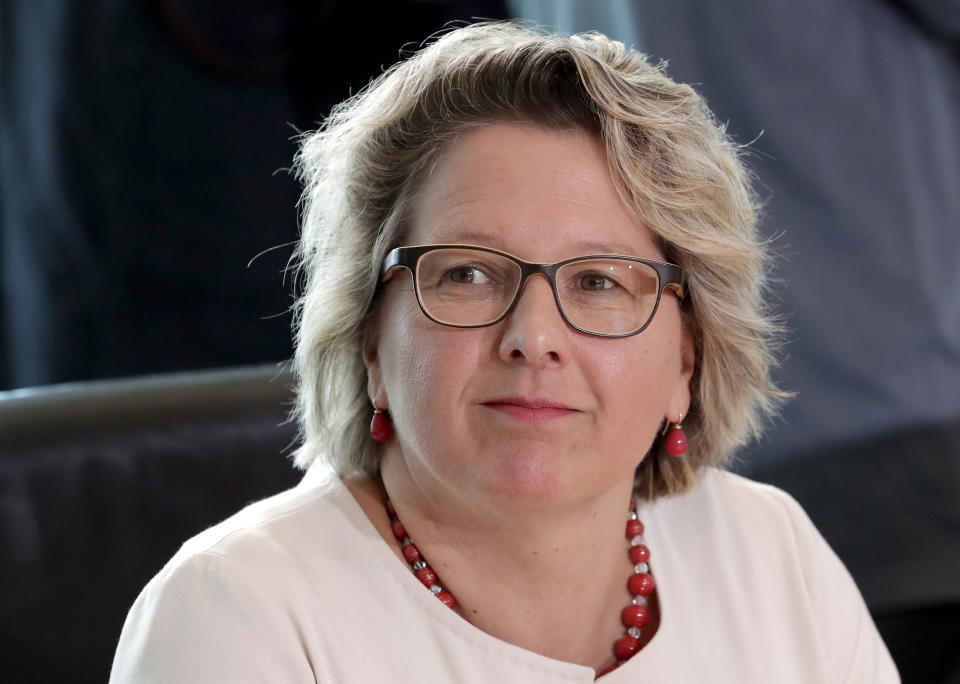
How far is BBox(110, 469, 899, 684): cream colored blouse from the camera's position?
4.11ft

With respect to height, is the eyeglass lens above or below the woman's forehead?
below

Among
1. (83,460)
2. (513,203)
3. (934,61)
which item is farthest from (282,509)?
(934,61)

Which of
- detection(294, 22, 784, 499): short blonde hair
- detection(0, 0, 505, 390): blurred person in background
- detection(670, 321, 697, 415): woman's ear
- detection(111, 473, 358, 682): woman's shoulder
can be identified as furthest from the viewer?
detection(0, 0, 505, 390): blurred person in background

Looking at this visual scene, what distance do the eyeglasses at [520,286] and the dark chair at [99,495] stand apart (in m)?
0.50

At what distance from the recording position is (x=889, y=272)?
7.12 feet

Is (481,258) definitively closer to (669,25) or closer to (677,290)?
(677,290)

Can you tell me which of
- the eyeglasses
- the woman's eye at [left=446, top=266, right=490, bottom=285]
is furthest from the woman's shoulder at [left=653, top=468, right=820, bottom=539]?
the woman's eye at [left=446, top=266, right=490, bottom=285]

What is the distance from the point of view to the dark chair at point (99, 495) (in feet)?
4.79

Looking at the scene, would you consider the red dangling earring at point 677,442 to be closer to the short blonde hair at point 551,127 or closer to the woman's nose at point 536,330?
the short blonde hair at point 551,127

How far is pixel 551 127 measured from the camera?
4.41ft

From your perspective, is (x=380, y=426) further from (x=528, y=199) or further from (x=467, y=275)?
(x=528, y=199)

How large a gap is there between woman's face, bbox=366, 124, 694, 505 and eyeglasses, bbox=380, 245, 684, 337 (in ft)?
0.04

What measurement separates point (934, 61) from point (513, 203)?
123 cm

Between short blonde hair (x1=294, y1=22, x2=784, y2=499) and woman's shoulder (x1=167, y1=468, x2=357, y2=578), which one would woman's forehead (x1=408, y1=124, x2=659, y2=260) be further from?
woman's shoulder (x1=167, y1=468, x2=357, y2=578)
